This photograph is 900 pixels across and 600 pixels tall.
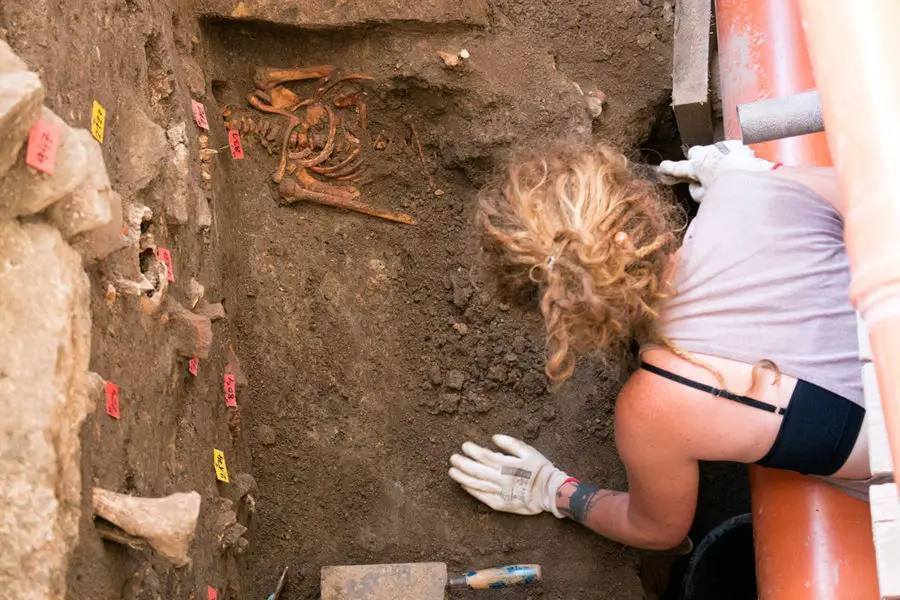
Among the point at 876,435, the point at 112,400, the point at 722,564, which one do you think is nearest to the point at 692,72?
the point at 722,564

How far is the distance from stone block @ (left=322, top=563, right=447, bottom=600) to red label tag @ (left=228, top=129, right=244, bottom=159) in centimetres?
156

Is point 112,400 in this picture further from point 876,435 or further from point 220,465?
point 876,435

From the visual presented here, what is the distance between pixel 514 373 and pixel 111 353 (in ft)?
5.28

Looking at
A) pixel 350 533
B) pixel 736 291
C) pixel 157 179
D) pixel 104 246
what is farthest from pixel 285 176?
pixel 736 291

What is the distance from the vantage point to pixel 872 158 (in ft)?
3.96

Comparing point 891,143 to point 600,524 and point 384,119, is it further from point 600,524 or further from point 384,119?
point 384,119

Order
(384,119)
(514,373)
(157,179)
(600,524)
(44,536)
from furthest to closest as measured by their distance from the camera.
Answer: (384,119) < (514,373) < (600,524) < (157,179) < (44,536)

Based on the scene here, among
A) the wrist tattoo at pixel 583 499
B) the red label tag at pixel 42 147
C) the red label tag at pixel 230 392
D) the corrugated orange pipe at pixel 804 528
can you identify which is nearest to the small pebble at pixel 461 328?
the wrist tattoo at pixel 583 499

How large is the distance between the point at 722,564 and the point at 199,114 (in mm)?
2572

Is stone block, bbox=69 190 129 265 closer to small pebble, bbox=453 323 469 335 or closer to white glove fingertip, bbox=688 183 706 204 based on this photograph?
small pebble, bbox=453 323 469 335

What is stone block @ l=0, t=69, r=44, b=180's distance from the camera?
1536mm

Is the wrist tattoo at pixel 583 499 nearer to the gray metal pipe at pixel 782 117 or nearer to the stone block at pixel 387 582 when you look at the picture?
the stone block at pixel 387 582

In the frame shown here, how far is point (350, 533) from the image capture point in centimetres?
310

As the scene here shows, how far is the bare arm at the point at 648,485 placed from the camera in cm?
216
